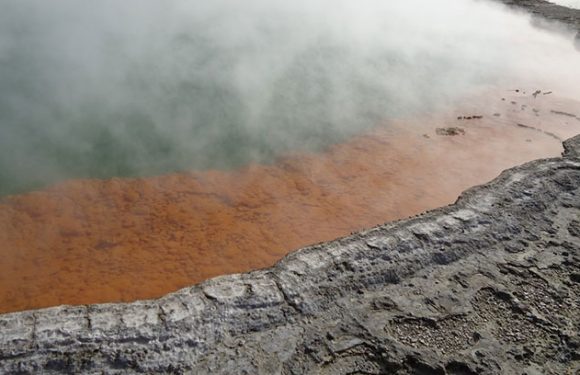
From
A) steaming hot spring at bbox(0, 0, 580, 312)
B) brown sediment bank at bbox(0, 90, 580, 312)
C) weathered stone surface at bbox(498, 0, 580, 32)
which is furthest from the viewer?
weathered stone surface at bbox(498, 0, 580, 32)

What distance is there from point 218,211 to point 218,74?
7.04ft

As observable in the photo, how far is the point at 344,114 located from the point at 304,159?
0.95 m

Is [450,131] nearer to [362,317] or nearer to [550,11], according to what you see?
[362,317]

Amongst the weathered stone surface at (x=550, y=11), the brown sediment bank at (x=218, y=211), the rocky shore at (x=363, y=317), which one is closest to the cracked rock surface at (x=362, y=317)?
the rocky shore at (x=363, y=317)

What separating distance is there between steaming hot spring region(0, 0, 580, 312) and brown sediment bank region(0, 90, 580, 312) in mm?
12

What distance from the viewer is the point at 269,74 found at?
4.95 m

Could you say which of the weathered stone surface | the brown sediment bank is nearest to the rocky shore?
the brown sediment bank

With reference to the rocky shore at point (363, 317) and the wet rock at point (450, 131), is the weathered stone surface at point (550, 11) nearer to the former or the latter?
the wet rock at point (450, 131)

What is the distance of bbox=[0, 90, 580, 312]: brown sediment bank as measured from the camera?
2.64 meters

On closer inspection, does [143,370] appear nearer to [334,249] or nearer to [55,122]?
[334,249]

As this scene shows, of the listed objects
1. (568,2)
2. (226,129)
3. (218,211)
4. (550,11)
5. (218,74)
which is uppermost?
(568,2)

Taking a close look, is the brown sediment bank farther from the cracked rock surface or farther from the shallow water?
the shallow water

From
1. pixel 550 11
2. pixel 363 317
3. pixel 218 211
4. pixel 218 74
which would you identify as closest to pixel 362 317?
pixel 363 317

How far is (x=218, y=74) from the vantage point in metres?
4.88
